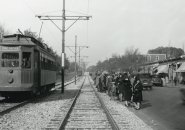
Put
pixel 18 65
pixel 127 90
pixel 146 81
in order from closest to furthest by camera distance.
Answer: pixel 127 90
pixel 18 65
pixel 146 81

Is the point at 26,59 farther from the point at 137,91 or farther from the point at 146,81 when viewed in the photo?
the point at 146,81

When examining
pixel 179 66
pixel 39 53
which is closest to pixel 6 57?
pixel 39 53

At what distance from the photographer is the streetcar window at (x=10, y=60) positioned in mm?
17312

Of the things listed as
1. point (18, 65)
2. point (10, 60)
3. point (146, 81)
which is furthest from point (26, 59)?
point (146, 81)

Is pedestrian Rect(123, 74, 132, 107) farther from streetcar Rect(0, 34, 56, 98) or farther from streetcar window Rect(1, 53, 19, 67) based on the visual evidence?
streetcar window Rect(1, 53, 19, 67)

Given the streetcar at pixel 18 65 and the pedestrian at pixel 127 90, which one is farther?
the streetcar at pixel 18 65

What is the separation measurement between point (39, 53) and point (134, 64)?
248 feet

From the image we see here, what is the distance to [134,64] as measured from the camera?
92750 mm

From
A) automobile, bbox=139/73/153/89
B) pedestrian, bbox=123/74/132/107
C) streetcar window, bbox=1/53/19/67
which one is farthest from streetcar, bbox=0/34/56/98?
automobile, bbox=139/73/153/89

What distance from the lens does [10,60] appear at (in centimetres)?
1738

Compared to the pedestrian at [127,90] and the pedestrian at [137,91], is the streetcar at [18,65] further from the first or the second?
the pedestrian at [137,91]

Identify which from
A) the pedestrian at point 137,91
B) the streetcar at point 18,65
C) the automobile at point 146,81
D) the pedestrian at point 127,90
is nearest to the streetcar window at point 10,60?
the streetcar at point 18,65

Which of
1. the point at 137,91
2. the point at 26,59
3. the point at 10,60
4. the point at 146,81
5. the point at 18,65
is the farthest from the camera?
the point at 146,81

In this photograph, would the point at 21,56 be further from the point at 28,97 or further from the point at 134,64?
the point at 134,64
